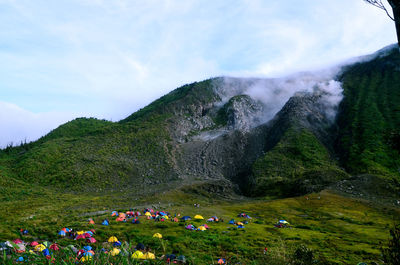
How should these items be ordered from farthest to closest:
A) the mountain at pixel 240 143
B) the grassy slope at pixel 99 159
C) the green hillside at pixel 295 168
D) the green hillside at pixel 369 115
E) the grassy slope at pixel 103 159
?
the green hillside at pixel 369 115 < the mountain at pixel 240 143 < the grassy slope at pixel 103 159 < the grassy slope at pixel 99 159 < the green hillside at pixel 295 168

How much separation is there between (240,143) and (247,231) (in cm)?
9285

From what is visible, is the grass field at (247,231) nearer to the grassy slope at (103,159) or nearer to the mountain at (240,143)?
the mountain at (240,143)

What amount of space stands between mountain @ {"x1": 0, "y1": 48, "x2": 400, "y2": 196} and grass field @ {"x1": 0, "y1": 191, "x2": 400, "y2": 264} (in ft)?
56.7

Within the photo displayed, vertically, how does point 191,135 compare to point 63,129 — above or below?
below

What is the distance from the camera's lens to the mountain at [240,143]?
85062 millimetres

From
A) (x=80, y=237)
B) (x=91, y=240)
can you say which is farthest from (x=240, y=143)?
(x=80, y=237)

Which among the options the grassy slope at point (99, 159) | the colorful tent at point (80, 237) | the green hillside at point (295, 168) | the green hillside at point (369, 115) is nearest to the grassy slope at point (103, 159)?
the grassy slope at point (99, 159)

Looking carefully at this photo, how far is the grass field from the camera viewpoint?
73.3 ft

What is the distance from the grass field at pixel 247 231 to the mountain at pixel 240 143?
680 inches

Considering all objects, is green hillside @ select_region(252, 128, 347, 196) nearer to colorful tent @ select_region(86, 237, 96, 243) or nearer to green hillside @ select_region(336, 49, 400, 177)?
green hillside @ select_region(336, 49, 400, 177)

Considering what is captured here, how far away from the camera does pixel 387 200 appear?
63.6m

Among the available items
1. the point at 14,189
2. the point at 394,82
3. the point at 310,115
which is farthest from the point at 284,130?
the point at 14,189

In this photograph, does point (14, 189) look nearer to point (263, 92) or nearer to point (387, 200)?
point (387, 200)

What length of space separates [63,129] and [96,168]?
7126 centimetres
